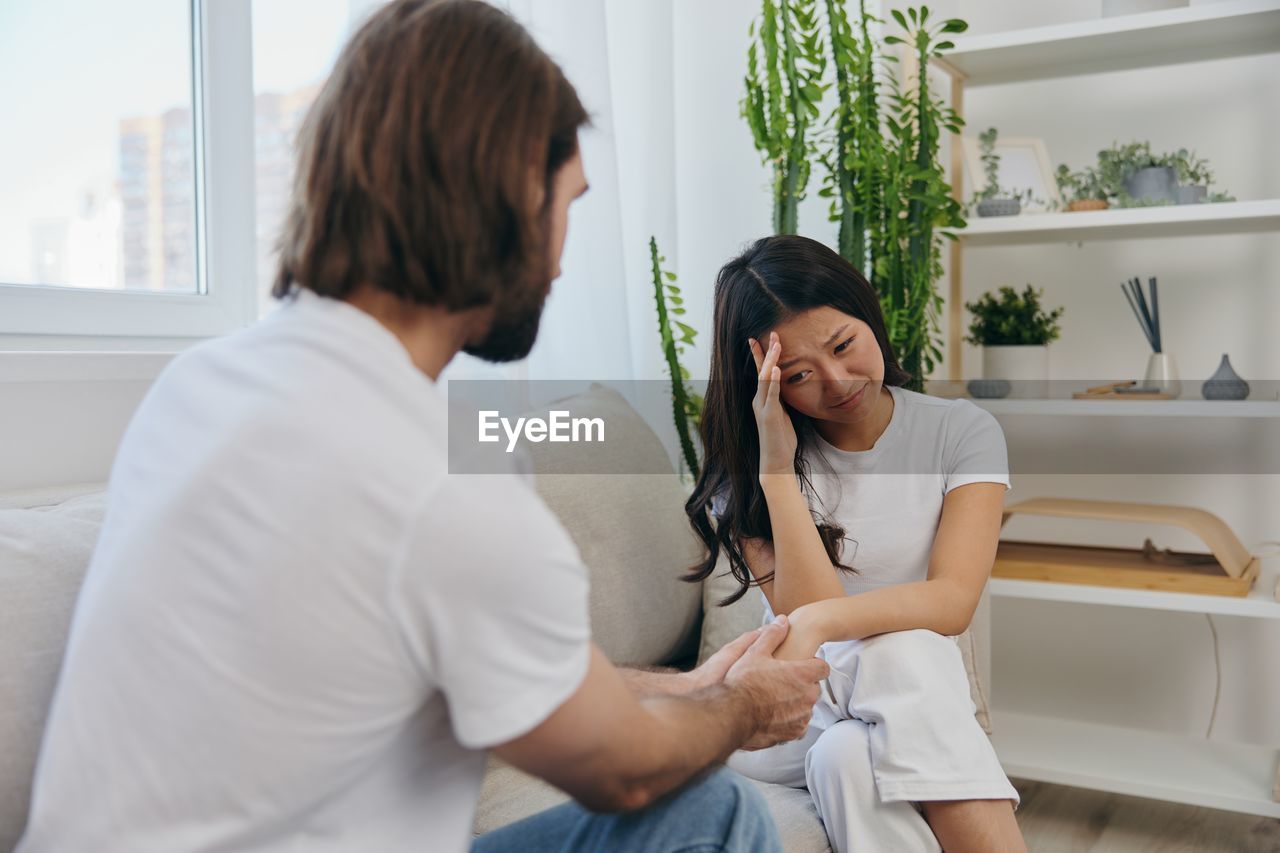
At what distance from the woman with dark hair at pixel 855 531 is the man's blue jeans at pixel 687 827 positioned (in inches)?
15.1

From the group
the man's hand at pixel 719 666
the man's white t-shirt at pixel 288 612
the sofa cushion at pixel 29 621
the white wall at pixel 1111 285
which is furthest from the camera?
the white wall at pixel 1111 285

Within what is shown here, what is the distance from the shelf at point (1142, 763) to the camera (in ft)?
6.56

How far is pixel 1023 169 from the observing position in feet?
7.30

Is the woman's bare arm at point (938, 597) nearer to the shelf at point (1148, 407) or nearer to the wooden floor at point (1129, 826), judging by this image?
the shelf at point (1148, 407)

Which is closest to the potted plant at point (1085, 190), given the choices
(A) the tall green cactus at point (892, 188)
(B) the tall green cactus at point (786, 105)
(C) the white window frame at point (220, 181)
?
(A) the tall green cactus at point (892, 188)

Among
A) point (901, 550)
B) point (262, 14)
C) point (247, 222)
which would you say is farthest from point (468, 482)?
point (262, 14)

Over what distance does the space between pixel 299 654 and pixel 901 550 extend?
105 centimetres

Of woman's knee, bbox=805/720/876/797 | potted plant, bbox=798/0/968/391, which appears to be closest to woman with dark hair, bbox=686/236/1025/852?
woman's knee, bbox=805/720/876/797

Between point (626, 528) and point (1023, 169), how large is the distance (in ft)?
3.80

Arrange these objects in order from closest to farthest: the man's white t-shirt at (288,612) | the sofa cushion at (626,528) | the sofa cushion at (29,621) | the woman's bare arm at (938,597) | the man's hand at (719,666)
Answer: the man's white t-shirt at (288,612) < the sofa cushion at (29,621) < the man's hand at (719,666) < the woman's bare arm at (938,597) < the sofa cushion at (626,528)

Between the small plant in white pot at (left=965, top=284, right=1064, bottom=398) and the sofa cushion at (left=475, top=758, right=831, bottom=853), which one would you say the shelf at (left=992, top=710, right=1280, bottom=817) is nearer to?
the small plant in white pot at (left=965, top=284, right=1064, bottom=398)

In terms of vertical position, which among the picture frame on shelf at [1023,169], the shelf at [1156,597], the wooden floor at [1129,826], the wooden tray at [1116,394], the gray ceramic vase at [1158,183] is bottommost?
the wooden floor at [1129,826]

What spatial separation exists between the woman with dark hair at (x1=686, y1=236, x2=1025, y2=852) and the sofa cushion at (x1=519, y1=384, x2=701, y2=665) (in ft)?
0.28

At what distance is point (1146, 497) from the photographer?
7.99 ft
